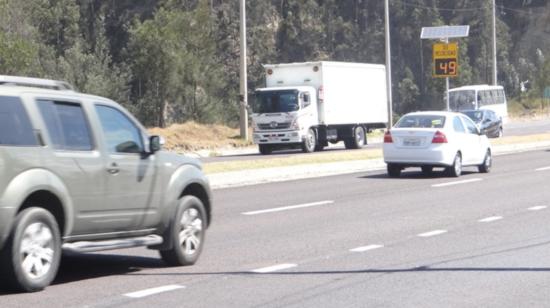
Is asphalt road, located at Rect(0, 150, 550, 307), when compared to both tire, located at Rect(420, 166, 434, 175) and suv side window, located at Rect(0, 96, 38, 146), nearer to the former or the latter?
suv side window, located at Rect(0, 96, 38, 146)

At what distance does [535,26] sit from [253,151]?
67.3 metres

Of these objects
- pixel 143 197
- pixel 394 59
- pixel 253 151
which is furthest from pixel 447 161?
pixel 394 59

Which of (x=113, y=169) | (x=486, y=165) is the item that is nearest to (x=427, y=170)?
(x=486, y=165)

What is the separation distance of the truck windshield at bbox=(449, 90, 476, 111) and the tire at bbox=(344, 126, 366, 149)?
24409 millimetres

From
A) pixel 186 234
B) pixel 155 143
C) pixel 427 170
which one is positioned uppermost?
pixel 155 143

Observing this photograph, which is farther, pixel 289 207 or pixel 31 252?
pixel 289 207

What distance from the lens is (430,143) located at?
2519 cm

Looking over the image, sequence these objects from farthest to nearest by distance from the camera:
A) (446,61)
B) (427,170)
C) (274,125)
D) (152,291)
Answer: (274,125)
(446,61)
(427,170)
(152,291)

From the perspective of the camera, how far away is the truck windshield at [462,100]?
68.3 meters

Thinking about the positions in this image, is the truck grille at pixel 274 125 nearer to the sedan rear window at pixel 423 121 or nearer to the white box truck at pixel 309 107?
the white box truck at pixel 309 107

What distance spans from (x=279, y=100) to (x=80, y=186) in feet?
101

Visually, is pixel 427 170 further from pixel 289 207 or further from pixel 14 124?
pixel 14 124

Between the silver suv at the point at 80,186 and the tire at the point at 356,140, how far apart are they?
32446mm

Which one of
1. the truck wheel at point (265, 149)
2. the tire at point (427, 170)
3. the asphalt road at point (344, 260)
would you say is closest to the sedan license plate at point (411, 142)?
the tire at point (427, 170)
